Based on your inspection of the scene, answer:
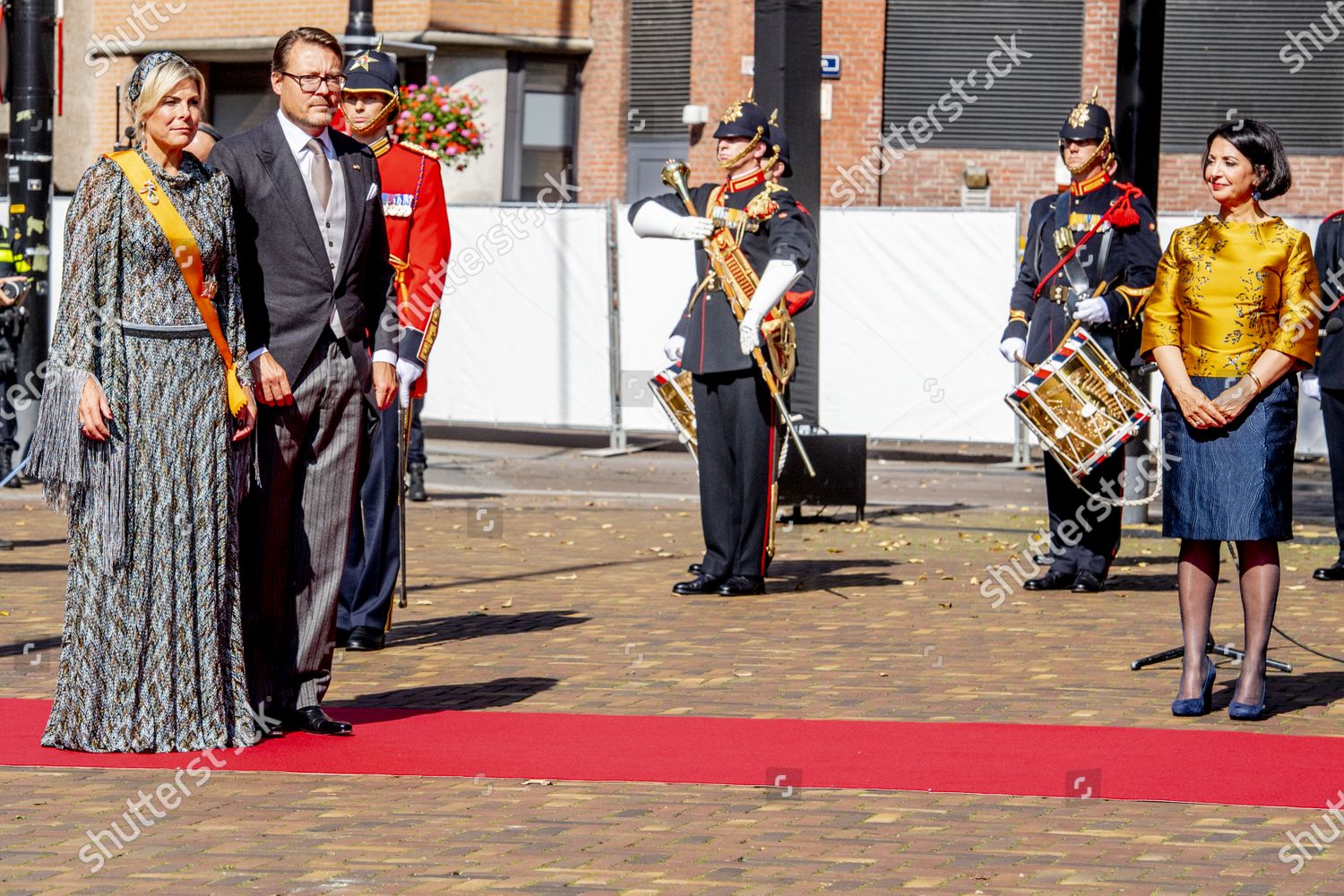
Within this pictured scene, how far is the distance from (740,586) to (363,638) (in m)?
2.26

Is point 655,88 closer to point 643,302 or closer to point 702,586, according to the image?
point 643,302

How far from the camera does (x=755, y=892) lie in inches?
193

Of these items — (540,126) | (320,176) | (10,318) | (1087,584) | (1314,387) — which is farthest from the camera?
(540,126)

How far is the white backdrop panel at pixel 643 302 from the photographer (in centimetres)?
1856

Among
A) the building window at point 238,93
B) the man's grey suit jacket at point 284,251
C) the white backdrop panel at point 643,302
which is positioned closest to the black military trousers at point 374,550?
the man's grey suit jacket at point 284,251

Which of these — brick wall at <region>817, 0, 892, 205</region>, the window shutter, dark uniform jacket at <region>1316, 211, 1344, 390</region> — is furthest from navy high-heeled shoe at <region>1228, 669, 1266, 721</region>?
the window shutter

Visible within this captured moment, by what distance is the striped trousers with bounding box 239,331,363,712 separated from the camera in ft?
21.6

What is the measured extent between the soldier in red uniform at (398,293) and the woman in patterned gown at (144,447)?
185cm

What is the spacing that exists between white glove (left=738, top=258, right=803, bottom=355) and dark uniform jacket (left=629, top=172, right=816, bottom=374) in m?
0.08

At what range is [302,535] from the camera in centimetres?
666

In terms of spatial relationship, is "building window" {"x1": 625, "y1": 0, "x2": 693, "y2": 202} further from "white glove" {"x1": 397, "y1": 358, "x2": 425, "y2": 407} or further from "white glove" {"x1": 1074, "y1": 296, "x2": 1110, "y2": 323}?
"white glove" {"x1": 397, "y1": 358, "x2": 425, "y2": 407}

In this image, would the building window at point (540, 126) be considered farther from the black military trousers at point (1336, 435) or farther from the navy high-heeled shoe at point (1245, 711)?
the navy high-heeled shoe at point (1245, 711)

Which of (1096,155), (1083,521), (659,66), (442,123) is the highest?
(659,66)

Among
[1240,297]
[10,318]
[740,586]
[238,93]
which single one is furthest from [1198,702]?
[238,93]
